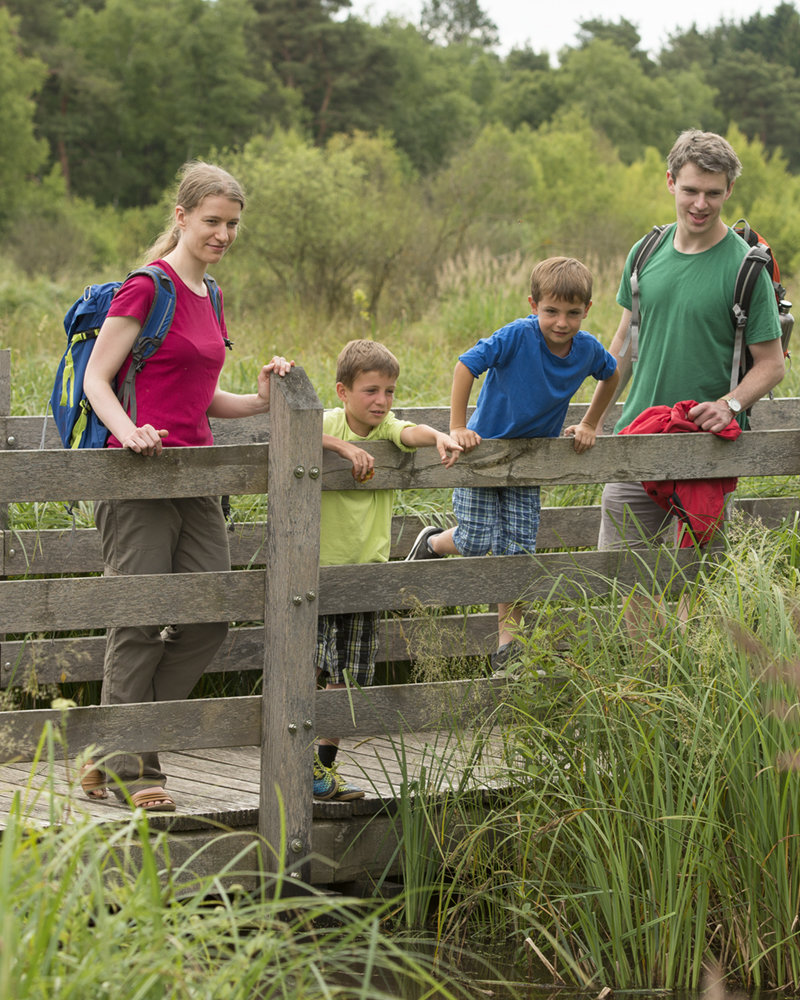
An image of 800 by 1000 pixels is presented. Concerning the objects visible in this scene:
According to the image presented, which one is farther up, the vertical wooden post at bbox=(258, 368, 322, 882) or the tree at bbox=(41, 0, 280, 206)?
the tree at bbox=(41, 0, 280, 206)

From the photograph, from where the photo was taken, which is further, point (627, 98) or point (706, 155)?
point (627, 98)

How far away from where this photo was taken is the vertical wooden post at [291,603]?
3.82m

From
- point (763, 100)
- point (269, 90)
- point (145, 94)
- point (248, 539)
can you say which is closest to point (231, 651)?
point (248, 539)

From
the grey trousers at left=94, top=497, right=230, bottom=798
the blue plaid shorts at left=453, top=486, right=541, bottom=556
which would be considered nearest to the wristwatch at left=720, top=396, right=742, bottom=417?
the blue plaid shorts at left=453, top=486, right=541, bottom=556

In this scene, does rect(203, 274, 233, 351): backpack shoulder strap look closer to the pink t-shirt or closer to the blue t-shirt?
the pink t-shirt

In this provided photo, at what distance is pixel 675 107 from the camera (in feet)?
255

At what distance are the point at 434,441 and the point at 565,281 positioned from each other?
2.77ft

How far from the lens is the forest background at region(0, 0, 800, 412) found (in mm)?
15875

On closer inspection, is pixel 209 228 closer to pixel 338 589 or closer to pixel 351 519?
pixel 351 519

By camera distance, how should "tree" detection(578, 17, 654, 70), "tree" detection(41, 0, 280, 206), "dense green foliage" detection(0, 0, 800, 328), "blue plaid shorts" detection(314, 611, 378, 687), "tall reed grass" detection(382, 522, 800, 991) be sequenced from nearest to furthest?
1. "tall reed grass" detection(382, 522, 800, 991)
2. "blue plaid shorts" detection(314, 611, 378, 687)
3. "dense green foliage" detection(0, 0, 800, 328)
4. "tree" detection(41, 0, 280, 206)
5. "tree" detection(578, 17, 654, 70)

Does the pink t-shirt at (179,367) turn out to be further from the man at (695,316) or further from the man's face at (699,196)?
the man's face at (699,196)

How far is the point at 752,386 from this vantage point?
183 inches

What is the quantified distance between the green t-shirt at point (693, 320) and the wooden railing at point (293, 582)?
34 centimetres

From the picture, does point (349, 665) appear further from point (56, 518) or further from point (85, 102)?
point (85, 102)
